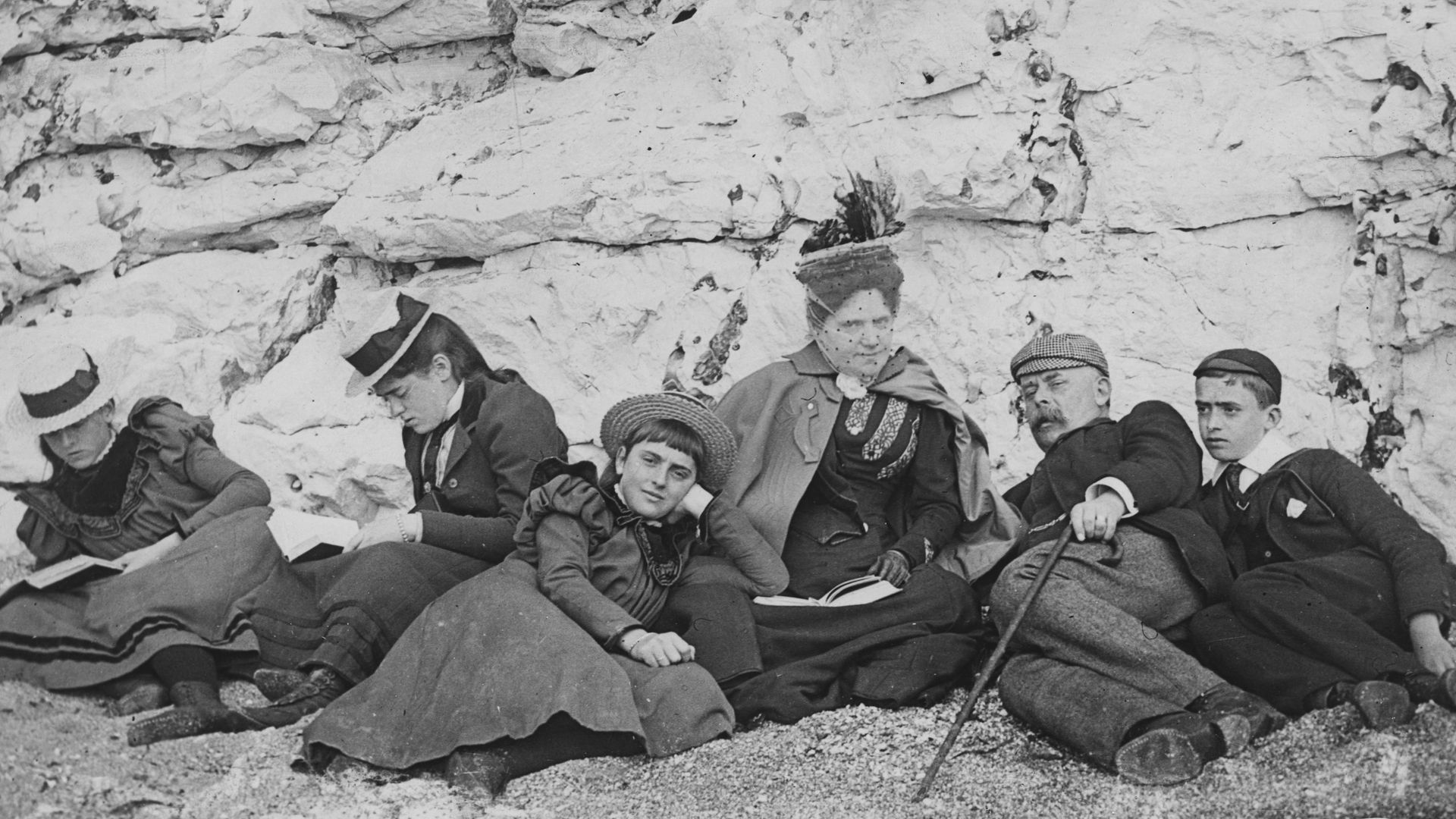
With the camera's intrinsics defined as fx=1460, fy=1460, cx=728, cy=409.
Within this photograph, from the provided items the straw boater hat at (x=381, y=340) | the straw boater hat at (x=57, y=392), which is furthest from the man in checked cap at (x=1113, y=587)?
the straw boater hat at (x=57, y=392)

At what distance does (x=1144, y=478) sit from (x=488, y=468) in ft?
6.92

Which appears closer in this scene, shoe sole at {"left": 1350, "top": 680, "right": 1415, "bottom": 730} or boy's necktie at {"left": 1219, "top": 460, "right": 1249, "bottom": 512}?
shoe sole at {"left": 1350, "top": 680, "right": 1415, "bottom": 730}

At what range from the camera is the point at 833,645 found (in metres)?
4.47

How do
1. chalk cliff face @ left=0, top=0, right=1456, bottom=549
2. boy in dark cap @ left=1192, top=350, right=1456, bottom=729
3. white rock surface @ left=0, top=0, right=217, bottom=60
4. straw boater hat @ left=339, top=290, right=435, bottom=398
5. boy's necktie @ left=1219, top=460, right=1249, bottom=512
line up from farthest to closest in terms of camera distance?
1. white rock surface @ left=0, top=0, right=217, bottom=60
2. chalk cliff face @ left=0, top=0, right=1456, bottom=549
3. straw boater hat @ left=339, top=290, right=435, bottom=398
4. boy's necktie @ left=1219, top=460, right=1249, bottom=512
5. boy in dark cap @ left=1192, top=350, right=1456, bottom=729

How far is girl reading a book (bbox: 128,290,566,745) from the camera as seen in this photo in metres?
4.34

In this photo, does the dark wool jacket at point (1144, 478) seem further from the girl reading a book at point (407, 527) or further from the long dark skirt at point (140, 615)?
the long dark skirt at point (140, 615)

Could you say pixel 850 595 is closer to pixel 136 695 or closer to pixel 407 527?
pixel 407 527

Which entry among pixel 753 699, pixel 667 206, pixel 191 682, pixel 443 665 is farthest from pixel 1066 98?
pixel 191 682

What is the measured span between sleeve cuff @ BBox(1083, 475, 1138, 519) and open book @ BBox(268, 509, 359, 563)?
7.85ft

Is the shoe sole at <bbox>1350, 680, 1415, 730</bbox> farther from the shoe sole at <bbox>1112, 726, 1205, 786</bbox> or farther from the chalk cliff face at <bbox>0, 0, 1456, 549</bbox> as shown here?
the chalk cliff face at <bbox>0, 0, 1456, 549</bbox>

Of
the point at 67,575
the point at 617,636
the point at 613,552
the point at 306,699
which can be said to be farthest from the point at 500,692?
the point at 67,575

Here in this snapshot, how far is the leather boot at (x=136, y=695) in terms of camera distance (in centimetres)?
455

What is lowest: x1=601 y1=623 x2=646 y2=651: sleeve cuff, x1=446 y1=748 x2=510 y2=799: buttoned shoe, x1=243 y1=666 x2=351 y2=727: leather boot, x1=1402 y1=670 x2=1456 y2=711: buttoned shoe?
x1=243 y1=666 x2=351 y2=727: leather boot

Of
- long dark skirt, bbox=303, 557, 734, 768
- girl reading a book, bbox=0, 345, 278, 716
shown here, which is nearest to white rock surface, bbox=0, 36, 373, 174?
girl reading a book, bbox=0, 345, 278, 716
